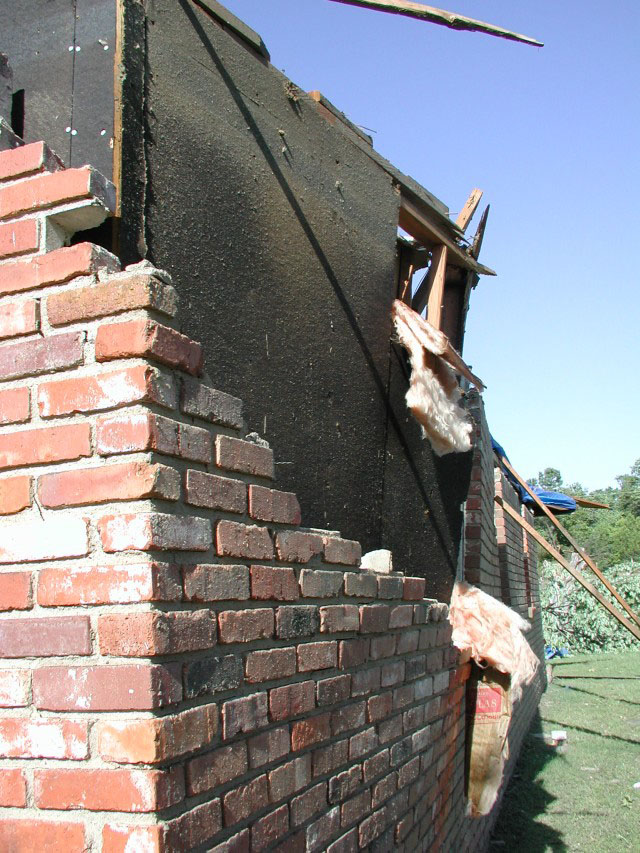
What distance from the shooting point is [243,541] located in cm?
202

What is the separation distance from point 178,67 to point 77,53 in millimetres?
343

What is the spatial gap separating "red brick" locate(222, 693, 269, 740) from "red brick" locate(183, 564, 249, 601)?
0.83ft

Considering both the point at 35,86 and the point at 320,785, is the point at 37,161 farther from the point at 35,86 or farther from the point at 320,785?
the point at 320,785

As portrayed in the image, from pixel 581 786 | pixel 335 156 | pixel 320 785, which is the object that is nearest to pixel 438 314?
pixel 335 156

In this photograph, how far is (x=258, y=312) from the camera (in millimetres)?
2947

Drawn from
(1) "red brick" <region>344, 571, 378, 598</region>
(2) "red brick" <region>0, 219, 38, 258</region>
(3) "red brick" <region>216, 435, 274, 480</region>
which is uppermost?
(2) "red brick" <region>0, 219, 38, 258</region>

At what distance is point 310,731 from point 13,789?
0.89 m

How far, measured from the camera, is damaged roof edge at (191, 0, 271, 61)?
279 centimetres

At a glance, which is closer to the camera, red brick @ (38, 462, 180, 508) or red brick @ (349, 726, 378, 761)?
red brick @ (38, 462, 180, 508)

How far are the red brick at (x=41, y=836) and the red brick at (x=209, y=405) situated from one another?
0.93 m

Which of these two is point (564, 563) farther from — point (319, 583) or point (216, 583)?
point (216, 583)

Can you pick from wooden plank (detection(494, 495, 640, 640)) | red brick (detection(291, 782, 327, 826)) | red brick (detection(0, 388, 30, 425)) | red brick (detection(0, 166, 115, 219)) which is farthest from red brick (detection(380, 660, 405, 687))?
wooden plank (detection(494, 495, 640, 640))

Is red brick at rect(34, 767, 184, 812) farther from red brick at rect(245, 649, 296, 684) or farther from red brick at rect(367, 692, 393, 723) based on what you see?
red brick at rect(367, 692, 393, 723)

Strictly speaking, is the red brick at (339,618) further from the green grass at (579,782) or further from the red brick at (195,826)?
the green grass at (579,782)
